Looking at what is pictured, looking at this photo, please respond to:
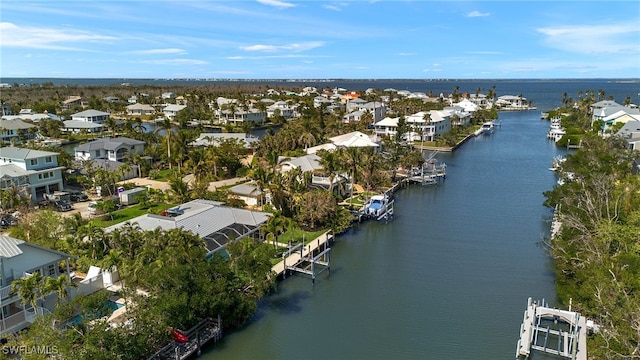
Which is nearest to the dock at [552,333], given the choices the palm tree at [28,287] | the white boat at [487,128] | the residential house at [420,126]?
the palm tree at [28,287]

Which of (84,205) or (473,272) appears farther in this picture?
(84,205)

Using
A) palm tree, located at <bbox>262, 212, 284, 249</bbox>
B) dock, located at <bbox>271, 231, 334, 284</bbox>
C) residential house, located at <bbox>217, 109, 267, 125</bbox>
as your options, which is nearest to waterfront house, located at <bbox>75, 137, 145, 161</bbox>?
palm tree, located at <bbox>262, 212, 284, 249</bbox>

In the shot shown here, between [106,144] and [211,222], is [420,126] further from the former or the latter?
[211,222]

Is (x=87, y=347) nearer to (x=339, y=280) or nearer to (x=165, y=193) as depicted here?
(x=339, y=280)

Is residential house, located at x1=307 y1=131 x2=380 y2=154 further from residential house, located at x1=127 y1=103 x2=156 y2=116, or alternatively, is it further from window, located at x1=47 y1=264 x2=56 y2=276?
residential house, located at x1=127 y1=103 x2=156 y2=116

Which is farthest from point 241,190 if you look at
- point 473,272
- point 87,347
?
point 87,347
